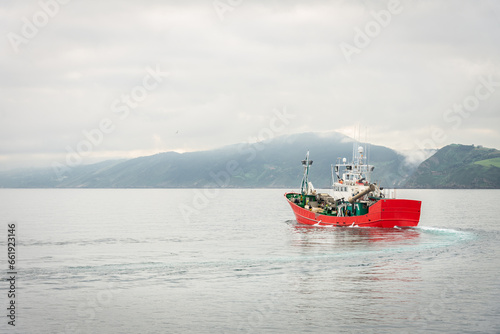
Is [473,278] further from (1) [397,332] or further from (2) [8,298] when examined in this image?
(2) [8,298]

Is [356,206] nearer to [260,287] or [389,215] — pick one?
[389,215]

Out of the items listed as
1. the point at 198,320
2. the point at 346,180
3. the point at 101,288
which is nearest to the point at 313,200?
the point at 346,180

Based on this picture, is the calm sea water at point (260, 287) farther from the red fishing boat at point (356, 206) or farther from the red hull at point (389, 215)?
the red fishing boat at point (356, 206)

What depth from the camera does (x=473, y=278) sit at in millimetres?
38875

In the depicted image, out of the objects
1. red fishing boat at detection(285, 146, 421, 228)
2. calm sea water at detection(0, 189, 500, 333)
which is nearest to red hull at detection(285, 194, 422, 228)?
red fishing boat at detection(285, 146, 421, 228)

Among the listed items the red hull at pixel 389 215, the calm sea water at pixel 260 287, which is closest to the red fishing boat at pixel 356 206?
the red hull at pixel 389 215

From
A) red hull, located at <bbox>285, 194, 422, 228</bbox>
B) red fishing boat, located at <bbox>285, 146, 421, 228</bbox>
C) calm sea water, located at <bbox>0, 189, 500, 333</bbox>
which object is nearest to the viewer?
calm sea water, located at <bbox>0, 189, 500, 333</bbox>

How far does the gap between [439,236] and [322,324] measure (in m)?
50.0

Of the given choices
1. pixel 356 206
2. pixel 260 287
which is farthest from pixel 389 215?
pixel 260 287

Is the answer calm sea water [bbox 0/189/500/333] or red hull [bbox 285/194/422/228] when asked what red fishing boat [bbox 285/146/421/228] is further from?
calm sea water [bbox 0/189/500/333]

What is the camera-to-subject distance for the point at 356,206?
283ft

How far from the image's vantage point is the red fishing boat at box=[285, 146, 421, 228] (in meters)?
78.9

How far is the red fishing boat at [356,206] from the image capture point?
7888cm

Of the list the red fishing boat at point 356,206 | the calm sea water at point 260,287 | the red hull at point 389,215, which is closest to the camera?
the calm sea water at point 260,287
